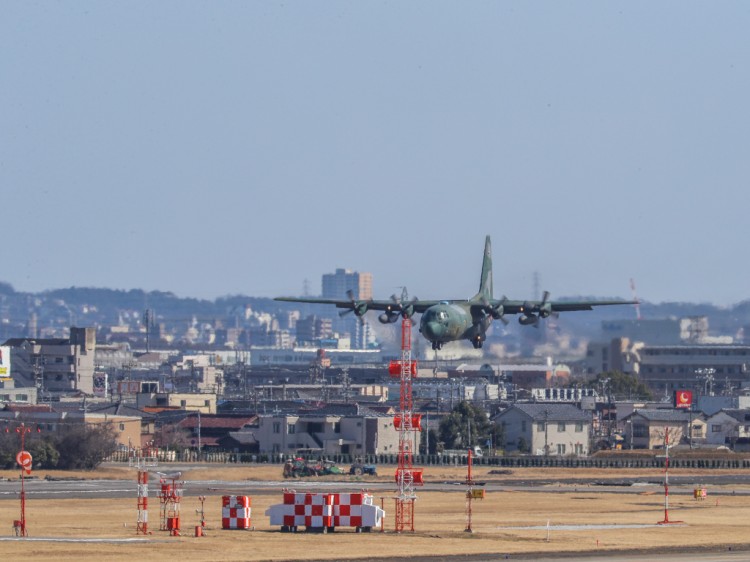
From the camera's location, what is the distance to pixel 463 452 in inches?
4921

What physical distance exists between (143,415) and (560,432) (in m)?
35.6

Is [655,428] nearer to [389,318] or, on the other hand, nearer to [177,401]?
[177,401]

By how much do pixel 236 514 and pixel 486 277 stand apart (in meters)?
50.4

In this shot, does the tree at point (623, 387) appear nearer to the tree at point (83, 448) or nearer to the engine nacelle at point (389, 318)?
the tree at point (83, 448)

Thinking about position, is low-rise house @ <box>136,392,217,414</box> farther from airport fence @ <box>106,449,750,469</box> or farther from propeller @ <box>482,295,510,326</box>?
propeller @ <box>482,295,510,326</box>

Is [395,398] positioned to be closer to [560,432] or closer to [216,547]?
[560,432]

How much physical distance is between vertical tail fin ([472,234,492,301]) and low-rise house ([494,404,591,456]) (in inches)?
1107

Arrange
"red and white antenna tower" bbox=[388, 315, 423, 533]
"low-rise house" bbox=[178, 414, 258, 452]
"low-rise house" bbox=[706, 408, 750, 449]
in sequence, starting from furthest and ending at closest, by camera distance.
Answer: "low-rise house" bbox=[706, 408, 750, 449]
"low-rise house" bbox=[178, 414, 258, 452]
"red and white antenna tower" bbox=[388, 315, 423, 533]

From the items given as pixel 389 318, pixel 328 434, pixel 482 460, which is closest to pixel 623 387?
pixel 328 434

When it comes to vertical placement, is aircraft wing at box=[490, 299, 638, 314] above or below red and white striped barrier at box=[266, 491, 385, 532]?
above

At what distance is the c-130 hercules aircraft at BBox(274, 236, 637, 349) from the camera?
86.5 m

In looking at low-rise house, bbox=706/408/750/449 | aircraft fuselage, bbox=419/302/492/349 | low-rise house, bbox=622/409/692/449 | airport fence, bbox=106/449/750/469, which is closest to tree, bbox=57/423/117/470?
airport fence, bbox=106/449/750/469

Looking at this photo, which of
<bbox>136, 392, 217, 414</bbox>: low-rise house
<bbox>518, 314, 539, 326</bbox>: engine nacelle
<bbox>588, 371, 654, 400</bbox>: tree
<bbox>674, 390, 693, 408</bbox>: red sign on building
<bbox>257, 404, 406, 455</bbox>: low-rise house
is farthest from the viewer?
<bbox>588, 371, 654, 400</bbox>: tree

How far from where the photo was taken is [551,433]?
12938 cm
